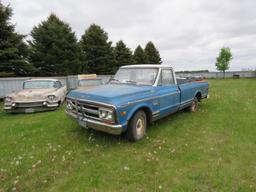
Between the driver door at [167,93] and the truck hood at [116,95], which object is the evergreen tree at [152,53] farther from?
the truck hood at [116,95]

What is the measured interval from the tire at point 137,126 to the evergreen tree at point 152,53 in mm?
36462

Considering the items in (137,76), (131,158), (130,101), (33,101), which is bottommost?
(131,158)

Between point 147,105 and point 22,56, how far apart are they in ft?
47.5

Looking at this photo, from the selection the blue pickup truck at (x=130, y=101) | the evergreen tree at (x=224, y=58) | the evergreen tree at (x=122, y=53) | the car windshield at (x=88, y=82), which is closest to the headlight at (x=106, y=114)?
the blue pickup truck at (x=130, y=101)

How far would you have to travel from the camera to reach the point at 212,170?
11.4 ft

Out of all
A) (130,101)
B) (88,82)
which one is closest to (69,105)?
(130,101)

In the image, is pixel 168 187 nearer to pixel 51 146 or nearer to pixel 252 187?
pixel 252 187

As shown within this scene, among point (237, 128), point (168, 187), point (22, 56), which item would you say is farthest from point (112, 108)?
point (22, 56)

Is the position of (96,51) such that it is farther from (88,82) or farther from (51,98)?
(51,98)

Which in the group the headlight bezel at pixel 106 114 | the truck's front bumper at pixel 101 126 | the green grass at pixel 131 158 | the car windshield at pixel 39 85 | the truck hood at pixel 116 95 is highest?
the car windshield at pixel 39 85

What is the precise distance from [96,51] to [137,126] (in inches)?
827

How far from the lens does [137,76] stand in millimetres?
5578

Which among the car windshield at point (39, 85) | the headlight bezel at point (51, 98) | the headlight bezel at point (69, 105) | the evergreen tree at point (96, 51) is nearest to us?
the headlight bezel at point (69, 105)

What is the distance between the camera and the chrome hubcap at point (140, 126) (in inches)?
185
